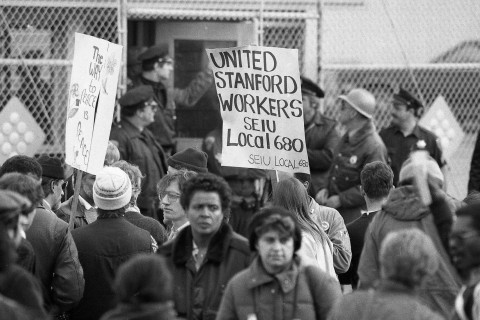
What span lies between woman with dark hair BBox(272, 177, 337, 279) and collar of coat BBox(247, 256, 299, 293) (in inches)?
67.2

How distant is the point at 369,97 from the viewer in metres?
12.9

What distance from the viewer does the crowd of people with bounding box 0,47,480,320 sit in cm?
577

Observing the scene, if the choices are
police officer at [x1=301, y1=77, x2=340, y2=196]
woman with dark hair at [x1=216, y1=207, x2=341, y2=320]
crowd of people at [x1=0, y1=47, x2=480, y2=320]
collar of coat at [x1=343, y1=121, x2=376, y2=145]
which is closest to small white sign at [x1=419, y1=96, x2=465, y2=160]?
police officer at [x1=301, y1=77, x2=340, y2=196]

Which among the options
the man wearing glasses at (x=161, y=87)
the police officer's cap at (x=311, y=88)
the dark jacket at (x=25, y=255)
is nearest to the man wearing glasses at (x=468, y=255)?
the dark jacket at (x=25, y=255)

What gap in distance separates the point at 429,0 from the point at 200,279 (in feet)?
27.9

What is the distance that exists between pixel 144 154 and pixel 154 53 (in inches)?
51.9

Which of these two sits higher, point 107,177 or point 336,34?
point 336,34

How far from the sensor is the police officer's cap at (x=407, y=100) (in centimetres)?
1340

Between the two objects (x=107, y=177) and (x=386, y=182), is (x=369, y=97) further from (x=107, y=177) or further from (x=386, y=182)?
(x=107, y=177)

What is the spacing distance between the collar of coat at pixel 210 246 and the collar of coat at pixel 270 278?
40 cm

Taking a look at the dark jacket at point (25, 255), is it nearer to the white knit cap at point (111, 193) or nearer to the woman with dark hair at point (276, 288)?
the white knit cap at point (111, 193)

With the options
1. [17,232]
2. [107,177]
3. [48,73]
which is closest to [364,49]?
[48,73]

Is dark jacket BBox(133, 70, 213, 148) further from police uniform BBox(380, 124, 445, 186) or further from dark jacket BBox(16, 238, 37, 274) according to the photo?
dark jacket BBox(16, 238, 37, 274)

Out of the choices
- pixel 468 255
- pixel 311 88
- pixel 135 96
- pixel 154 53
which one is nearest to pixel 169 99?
pixel 154 53
